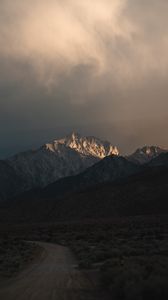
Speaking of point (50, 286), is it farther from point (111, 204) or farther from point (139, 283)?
point (111, 204)

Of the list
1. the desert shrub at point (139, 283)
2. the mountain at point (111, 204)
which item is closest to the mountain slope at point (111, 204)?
the mountain at point (111, 204)

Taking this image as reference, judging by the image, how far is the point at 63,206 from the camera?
191 metres

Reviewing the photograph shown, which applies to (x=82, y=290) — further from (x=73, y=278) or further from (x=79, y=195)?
(x=79, y=195)

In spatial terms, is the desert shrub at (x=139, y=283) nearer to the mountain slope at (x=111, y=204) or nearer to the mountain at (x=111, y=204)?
the mountain at (x=111, y=204)

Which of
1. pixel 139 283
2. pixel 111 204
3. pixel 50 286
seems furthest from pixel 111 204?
pixel 139 283

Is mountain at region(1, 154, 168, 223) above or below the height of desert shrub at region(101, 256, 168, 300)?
above

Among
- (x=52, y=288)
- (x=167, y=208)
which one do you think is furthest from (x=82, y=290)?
(x=167, y=208)

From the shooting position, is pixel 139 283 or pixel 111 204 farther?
pixel 111 204

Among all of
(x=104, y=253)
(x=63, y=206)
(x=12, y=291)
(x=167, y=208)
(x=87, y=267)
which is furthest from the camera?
(x=63, y=206)

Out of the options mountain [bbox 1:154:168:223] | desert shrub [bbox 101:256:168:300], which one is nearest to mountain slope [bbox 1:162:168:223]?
mountain [bbox 1:154:168:223]

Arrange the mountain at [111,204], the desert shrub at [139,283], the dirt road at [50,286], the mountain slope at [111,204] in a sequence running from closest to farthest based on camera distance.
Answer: the desert shrub at [139,283] < the dirt road at [50,286] < the mountain at [111,204] < the mountain slope at [111,204]

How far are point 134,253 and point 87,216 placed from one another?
133457 mm

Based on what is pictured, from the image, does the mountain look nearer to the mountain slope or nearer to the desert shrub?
the mountain slope

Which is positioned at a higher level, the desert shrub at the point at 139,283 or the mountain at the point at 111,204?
the mountain at the point at 111,204
